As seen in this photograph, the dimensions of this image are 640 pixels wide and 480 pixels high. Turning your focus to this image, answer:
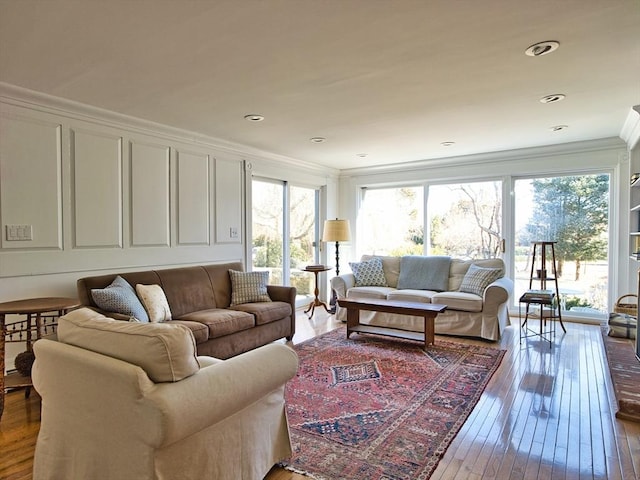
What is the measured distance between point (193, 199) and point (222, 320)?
1647mm

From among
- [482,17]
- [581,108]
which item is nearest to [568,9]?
[482,17]

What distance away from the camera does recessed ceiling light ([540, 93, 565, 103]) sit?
10.5ft

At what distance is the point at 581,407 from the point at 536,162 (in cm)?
362

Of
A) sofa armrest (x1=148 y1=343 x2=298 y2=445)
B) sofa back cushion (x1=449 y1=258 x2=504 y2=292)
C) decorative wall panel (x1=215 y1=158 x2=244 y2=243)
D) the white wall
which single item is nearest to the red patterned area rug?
sofa armrest (x1=148 y1=343 x2=298 y2=445)

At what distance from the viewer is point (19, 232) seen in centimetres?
308

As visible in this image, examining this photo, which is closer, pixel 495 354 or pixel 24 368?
pixel 24 368

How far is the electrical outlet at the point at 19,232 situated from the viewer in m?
3.02

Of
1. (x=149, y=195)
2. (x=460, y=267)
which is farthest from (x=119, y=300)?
(x=460, y=267)

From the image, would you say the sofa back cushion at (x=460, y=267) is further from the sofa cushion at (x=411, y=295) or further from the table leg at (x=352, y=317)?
the table leg at (x=352, y=317)

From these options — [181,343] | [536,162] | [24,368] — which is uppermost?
[536,162]

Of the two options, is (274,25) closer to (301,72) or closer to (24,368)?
(301,72)

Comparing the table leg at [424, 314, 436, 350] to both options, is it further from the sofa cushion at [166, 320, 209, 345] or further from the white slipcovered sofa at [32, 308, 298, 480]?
the white slipcovered sofa at [32, 308, 298, 480]

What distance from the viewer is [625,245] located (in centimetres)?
471

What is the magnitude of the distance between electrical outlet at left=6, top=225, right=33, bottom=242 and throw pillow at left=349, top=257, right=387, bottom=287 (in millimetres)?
3805
